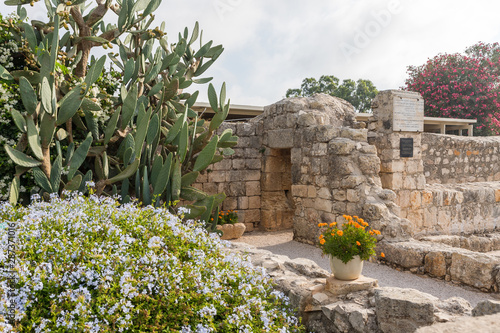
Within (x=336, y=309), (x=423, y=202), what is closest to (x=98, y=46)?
(x=336, y=309)

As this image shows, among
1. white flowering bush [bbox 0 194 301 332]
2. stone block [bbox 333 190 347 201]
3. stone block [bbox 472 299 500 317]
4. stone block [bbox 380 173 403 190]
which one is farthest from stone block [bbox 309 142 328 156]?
A: stone block [bbox 472 299 500 317]

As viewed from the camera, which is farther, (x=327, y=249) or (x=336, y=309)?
(x=327, y=249)

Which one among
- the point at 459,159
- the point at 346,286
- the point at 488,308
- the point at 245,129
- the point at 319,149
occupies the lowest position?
the point at 346,286

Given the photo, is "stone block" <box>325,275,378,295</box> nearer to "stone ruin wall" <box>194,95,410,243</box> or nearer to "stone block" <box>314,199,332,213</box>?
"stone ruin wall" <box>194,95,410,243</box>

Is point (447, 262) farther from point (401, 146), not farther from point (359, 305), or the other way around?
point (401, 146)

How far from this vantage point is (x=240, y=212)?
7867 millimetres

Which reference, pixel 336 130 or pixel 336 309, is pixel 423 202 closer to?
pixel 336 130

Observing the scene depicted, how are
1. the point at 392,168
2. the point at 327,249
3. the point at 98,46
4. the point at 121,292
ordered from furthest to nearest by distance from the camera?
the point at 392,168, the point at 98,46, the point at 327,249, the point at 121,292

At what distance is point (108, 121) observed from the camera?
4.80 metres

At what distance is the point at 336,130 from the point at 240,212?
2623 mm

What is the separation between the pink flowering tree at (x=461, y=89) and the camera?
1808cm

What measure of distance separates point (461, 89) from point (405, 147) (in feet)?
44.1

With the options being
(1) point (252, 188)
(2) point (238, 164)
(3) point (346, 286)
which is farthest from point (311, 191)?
(3) point (346, 286)

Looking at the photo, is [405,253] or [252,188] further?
[252,188]
